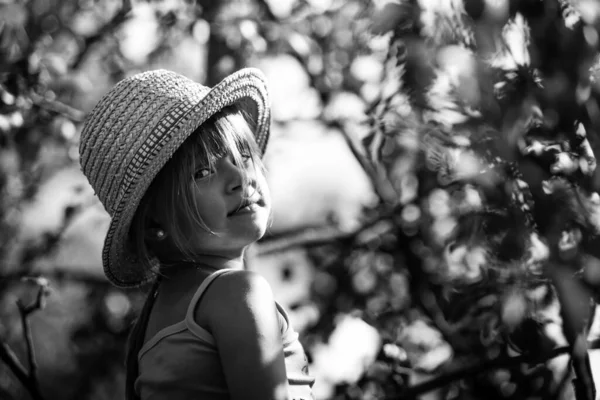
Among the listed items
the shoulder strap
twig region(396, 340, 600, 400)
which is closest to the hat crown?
the shoulder strap

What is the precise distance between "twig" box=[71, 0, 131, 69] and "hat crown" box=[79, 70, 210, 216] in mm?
1484

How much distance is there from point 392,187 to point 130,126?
99 centimetres

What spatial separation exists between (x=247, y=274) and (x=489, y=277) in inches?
23.0

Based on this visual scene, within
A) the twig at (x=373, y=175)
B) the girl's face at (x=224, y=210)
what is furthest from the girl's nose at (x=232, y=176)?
the twig at (x=373, y=175)

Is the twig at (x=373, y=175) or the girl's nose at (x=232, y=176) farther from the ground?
the girl's nose at (x=232, y=176)

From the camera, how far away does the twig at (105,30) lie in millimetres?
3035

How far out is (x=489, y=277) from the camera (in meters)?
1.74

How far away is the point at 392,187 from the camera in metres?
2.36

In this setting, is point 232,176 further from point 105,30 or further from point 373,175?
point 105,30

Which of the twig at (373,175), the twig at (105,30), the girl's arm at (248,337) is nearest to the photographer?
the girl's arm at (248,337)

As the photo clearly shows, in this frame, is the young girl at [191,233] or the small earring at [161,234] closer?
the young girl at [191,233]

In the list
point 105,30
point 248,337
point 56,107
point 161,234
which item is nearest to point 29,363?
point 161,234

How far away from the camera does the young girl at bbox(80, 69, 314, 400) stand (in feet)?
4.45

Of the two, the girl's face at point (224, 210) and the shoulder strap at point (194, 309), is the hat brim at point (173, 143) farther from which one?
the shoulder strap at point (194, 309)
